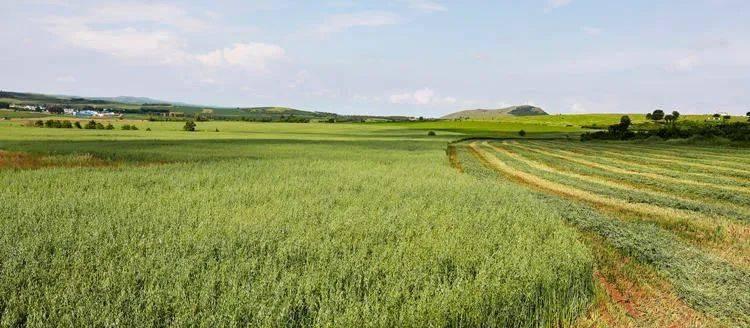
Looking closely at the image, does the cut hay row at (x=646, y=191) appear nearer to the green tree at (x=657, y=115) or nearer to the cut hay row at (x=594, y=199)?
the cut hay row at (x=594, y=199)

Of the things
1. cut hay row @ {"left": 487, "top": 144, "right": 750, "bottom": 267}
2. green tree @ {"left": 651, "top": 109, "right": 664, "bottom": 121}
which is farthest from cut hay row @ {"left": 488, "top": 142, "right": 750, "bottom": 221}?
green tree @ {"left": 651, "top": 109, "right": 664, "bottom": 121}

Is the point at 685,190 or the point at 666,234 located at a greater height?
the point at 685,190

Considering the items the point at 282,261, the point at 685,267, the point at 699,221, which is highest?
the point at 282,261

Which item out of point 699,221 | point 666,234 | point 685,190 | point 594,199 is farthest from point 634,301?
point 685,190

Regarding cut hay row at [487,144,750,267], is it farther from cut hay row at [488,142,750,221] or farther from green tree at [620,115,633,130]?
green tree at [620,115,633,130]

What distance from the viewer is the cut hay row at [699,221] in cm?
1155

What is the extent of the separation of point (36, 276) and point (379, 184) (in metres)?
11.9

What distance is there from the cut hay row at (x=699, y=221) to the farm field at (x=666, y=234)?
27 mm

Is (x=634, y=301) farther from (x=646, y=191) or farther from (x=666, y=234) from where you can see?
(x=646, y=191)

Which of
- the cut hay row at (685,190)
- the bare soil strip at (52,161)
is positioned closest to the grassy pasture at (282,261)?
the cut hay row at (685,190)

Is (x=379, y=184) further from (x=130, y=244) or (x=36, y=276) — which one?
(x=36, y=276)

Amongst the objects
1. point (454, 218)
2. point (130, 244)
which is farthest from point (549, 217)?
point (130, 244)

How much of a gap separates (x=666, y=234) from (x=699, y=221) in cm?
275

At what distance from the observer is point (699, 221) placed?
46.9 feet
